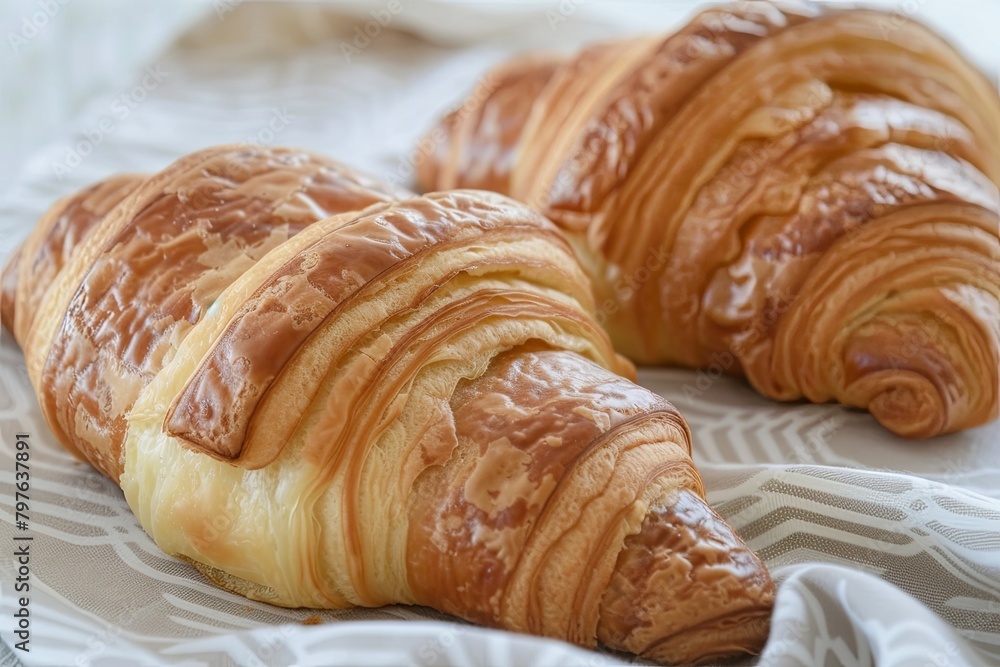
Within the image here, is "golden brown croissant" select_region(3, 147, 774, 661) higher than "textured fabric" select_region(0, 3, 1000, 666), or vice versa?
"golden brown croissant" select_region(3, 147, 774, 661)

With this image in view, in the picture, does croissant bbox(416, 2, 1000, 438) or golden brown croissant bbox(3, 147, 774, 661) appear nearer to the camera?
golden brown croissant bbox(3, 147, 774, 661)

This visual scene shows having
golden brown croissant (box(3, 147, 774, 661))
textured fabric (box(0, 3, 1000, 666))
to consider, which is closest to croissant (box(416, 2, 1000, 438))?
textured fabric (box(0, 3, 1000, 666))

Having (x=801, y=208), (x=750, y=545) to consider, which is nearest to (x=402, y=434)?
(x=750, y=545)

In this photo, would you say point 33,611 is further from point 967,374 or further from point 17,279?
point 967,374

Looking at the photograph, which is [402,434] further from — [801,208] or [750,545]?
[801,208]

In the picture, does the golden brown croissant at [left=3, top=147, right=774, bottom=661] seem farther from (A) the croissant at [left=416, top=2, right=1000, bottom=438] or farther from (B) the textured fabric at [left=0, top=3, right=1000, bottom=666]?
(A) the croissant at [left=416, top=2, right=1000, bottom=438]

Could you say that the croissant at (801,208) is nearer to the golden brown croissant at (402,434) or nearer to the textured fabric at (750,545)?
the textured fabric at (750,545)
